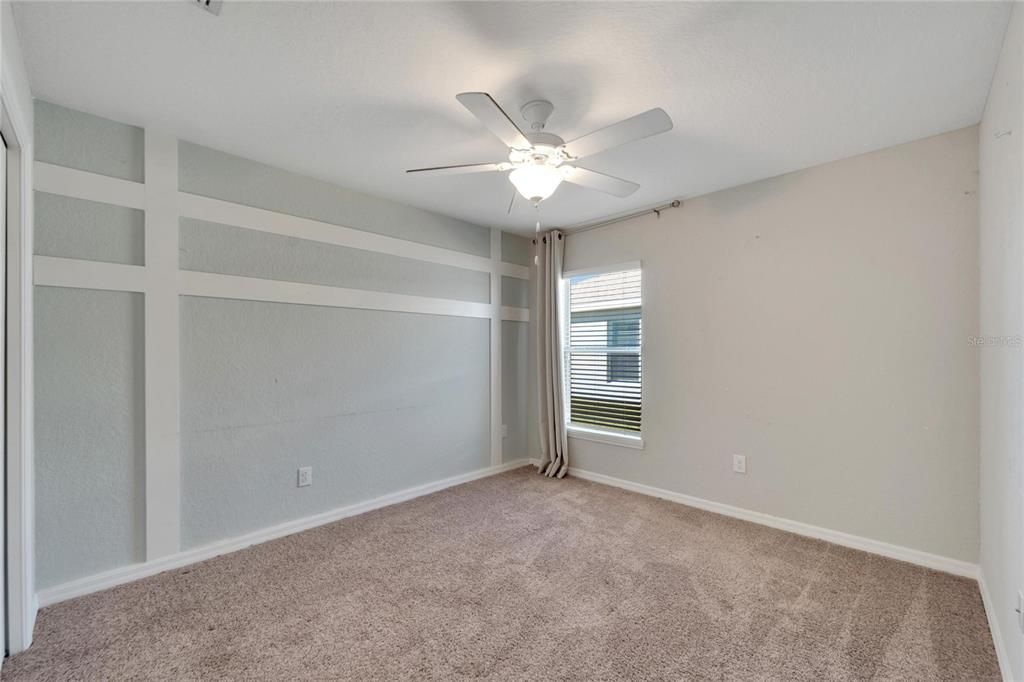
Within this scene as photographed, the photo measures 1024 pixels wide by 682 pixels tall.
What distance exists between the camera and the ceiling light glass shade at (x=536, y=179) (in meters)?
2.02

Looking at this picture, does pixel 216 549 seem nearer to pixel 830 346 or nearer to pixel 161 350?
pixel 161 350

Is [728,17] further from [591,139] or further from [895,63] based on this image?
[895,63]

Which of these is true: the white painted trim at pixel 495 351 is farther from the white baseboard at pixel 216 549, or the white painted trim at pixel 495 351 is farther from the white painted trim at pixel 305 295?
the white baseboard at pixel 216 549

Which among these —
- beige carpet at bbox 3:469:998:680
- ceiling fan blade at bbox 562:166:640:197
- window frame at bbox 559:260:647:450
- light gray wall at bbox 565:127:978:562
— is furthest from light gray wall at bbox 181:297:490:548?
ceiling fan blade at bbox 562:166:640:197

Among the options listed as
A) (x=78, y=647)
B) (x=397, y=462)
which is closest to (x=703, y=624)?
(x=397, y=462)

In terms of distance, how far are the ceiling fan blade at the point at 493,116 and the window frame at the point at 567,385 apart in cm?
201

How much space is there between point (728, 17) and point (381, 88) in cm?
135

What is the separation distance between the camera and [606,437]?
3809 mm

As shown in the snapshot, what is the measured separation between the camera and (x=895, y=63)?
174 centimetres

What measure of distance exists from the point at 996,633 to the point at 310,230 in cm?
388

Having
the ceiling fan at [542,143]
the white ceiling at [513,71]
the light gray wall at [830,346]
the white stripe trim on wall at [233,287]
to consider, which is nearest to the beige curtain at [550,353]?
the white stripe trim on wall at [233,287]

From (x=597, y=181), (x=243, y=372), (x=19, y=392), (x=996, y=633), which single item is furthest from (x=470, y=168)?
(x=996, y=633)

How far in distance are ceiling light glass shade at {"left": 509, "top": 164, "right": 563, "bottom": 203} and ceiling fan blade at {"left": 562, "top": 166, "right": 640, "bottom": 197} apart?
106mm

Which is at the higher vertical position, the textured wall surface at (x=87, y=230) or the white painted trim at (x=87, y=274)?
the textured wall surface at (x=87, y=230)
